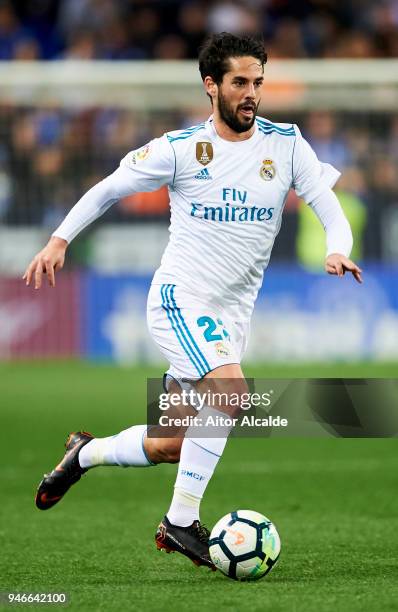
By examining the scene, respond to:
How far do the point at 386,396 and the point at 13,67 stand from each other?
9585mm

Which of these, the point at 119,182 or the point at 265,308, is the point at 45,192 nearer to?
the point at 265,308

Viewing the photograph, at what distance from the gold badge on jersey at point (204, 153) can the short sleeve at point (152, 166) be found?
119 mm

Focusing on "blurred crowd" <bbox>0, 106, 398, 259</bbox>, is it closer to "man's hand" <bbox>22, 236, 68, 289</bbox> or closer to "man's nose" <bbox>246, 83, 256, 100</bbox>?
"man's nose" <bbox>246, 83, 256, 100</bbox>

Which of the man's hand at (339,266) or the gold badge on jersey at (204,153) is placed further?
the gold badge on jersey at (204,153)

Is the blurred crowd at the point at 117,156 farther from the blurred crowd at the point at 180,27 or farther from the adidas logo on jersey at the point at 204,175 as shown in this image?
the adidas logo on jersey at the point at 204,175

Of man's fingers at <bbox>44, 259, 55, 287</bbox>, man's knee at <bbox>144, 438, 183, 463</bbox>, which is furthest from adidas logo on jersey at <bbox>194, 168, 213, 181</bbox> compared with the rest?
man's knee at <bbox>144, 438, 183, 463</bbox>

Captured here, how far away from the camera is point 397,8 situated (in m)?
19.2

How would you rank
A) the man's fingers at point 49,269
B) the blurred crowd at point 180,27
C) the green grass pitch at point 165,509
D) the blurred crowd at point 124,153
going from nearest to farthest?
the green grass pitch at point 165,509, the man's fingers at point 49,269, the blurred crowd at point 124,153, the blurred crowd at point 180,27

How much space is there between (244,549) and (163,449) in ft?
2.36

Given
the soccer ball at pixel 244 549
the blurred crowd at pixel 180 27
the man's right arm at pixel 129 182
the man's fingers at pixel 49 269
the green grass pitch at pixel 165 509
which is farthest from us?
the blurred crowd at pixel 180 27

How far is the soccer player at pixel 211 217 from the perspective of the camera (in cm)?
604

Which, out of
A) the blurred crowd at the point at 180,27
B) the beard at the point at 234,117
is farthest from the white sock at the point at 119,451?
the blurred crowd at the point at 180,27

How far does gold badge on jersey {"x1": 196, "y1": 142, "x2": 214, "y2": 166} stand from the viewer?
20.2 feet

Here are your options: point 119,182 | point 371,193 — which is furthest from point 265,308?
point 119,182
